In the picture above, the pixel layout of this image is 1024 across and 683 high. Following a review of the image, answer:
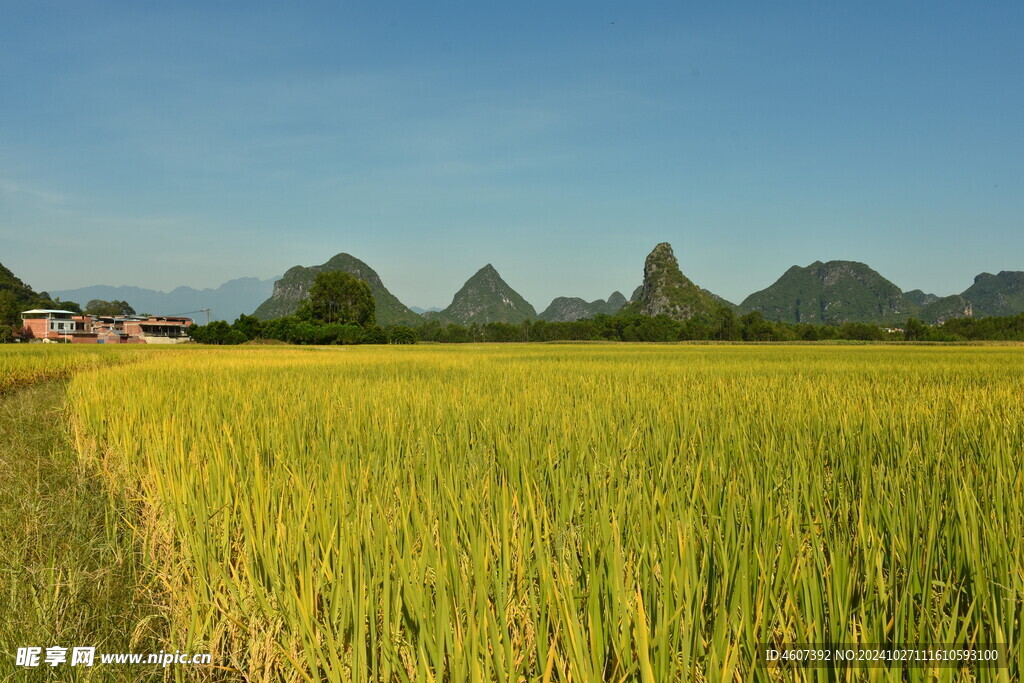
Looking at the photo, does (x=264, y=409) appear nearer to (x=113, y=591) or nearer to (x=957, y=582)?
(x=113, y=591)

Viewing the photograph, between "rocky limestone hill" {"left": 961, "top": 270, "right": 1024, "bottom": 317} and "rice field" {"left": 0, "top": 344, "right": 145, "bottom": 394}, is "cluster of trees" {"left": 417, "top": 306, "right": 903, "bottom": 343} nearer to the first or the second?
"rice field" {"left": 0, "top": 344, "right": 145, "bottom": 394}

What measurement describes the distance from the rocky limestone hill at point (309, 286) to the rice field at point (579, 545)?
375ft

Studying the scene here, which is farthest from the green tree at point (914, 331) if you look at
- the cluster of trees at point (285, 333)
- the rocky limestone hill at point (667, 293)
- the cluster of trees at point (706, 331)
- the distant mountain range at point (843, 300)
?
the distant mountain range at point (843, 300)

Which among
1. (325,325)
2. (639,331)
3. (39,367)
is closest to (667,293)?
(639,331)

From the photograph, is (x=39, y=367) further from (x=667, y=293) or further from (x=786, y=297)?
(x=786, y=297)

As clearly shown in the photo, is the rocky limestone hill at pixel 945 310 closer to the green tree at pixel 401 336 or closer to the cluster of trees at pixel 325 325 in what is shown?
the green tree at pixel 401 336

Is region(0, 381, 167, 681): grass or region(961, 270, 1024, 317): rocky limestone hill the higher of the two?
region(961, 270, 1024, 317): rocky limestone hill

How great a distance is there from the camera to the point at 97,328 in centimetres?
7331

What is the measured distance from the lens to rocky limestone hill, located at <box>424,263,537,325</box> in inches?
6506

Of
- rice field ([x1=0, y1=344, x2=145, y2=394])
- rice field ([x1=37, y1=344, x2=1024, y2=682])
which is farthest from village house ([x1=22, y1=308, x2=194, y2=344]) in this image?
rice field ([x1=37, y1=344, x2=1024, y2=682])

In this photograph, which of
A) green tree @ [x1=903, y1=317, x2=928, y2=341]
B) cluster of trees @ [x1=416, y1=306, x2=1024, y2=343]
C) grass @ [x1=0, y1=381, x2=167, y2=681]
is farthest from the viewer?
cluster of trees @ [x1=416, y1=306, x2=1024, y2=343]

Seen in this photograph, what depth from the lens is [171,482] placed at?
88.1 inches

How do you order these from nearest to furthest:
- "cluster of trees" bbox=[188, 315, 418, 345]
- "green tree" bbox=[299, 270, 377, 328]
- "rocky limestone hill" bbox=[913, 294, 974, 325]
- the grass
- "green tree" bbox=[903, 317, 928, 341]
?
the grass → "cluster of trees" bbox=[188, 315, 418, 345] → "green tree" bbox=[903, 317, 928, 341] → "green tree" bbox=[299, 270, 377, 328] → "rocky limestone hill" bbox=[913, 294, 974, 325]

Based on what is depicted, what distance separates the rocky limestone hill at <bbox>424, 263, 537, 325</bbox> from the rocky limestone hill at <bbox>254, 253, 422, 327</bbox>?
25688 mm
